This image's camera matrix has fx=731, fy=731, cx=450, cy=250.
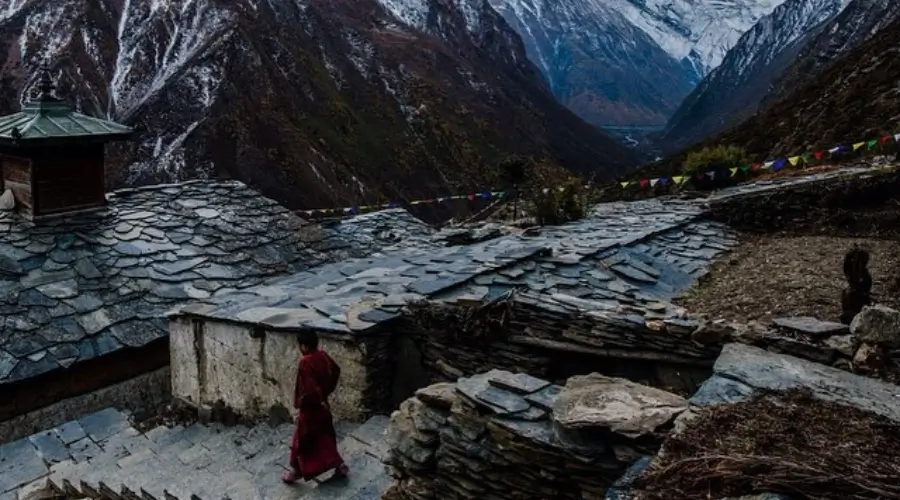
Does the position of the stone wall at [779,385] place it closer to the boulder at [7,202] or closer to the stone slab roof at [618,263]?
the stone slab roof at [618,263]

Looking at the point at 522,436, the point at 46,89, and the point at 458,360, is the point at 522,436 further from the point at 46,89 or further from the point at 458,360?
the point at 46,89

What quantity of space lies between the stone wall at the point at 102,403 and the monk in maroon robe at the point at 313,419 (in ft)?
18.2

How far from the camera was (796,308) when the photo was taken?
6.55 m

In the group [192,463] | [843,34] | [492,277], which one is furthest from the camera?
[843,34]

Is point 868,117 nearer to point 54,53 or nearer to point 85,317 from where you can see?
point 85,317

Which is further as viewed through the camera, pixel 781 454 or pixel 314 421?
pixel 314 421

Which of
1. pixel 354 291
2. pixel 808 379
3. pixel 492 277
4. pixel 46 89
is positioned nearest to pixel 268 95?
pixel 46 89

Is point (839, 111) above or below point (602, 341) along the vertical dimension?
above

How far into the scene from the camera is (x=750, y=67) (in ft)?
509

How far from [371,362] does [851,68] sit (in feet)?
111

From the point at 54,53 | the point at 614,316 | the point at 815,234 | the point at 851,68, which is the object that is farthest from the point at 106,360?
the point at 54,53

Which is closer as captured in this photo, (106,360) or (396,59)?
(106,360)

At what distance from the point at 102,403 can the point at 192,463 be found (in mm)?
4001

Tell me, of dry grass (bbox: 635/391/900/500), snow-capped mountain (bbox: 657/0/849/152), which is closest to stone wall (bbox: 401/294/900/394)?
dry grass (bbox: 635/391/900/500)
